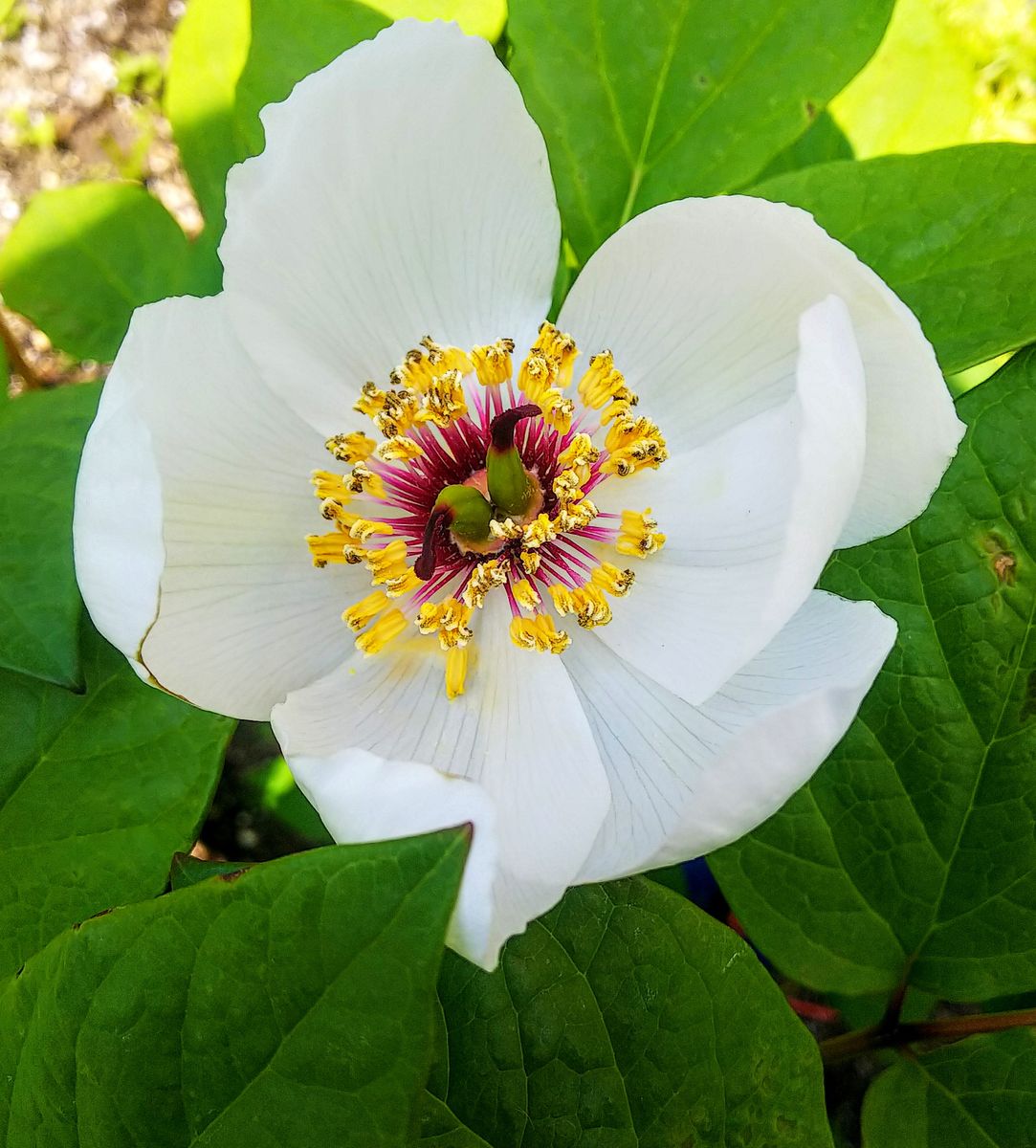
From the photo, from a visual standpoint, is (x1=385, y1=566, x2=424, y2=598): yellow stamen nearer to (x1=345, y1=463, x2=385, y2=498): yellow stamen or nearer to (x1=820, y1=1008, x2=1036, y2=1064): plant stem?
(x1=345, y1=463, x2=385, y2=498): yellow stamen

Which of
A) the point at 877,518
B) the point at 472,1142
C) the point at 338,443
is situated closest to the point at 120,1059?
the point at 472,1142

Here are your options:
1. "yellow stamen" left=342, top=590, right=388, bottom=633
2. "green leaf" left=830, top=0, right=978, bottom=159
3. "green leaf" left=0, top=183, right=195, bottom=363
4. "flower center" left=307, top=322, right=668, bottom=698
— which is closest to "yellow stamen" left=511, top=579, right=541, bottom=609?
"flower center" left=307, top=322, right=668, bottom=698

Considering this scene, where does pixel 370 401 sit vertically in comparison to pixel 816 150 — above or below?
below

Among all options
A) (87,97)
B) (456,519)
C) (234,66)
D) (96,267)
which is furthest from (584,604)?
(87,97)

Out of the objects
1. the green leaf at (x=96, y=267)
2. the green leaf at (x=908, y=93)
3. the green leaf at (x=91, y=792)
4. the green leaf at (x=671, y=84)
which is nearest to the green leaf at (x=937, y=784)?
the green leaf at (x=671, y=84)

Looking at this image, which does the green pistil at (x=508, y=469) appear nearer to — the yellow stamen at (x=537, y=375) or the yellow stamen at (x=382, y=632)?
the yellow stamen at (x=537, y=375)

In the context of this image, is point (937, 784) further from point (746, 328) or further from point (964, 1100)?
point (746, 328)
